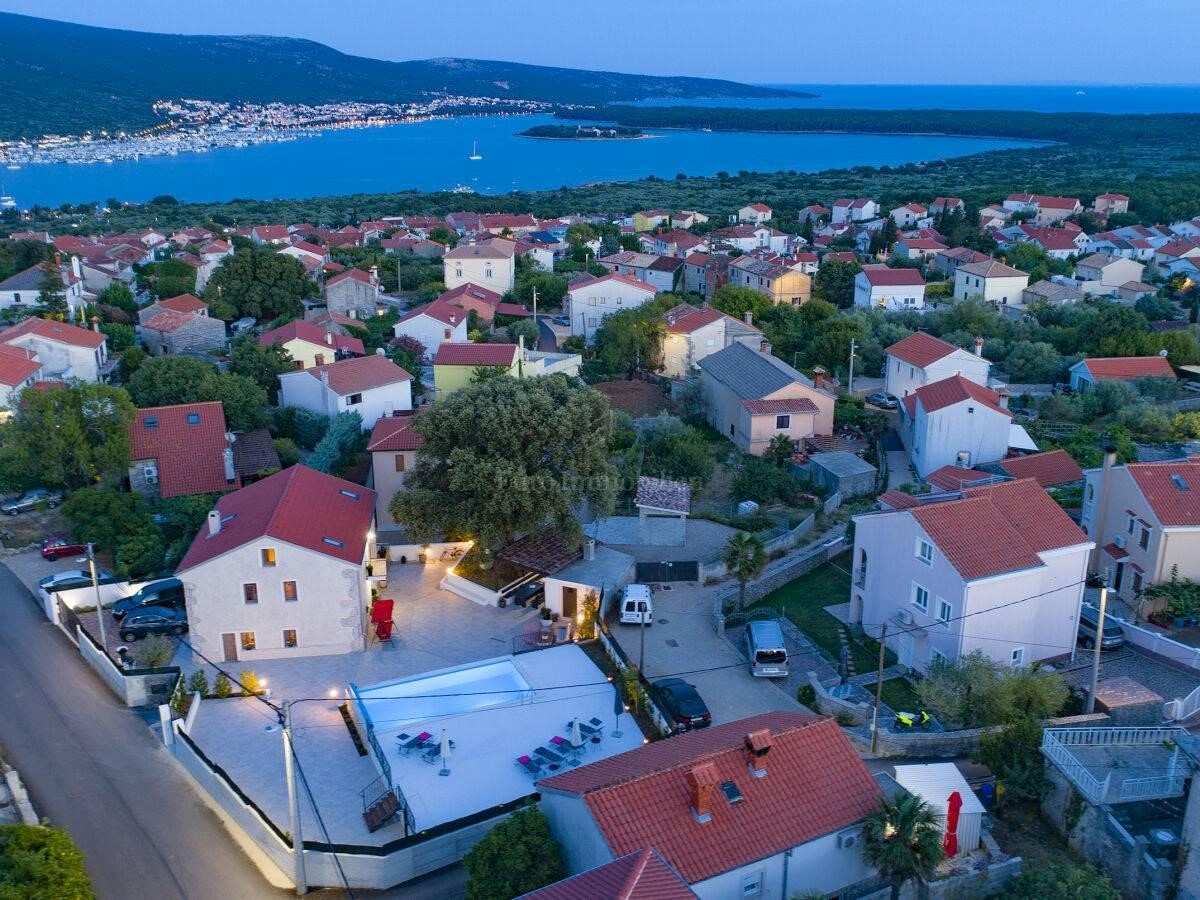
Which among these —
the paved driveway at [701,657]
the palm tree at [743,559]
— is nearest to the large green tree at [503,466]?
the paved driveway at [701,657]

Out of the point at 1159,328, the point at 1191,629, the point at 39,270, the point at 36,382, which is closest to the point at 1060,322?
the point at 1159,328

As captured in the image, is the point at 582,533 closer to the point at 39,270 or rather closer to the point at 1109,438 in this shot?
the point at 1109,438

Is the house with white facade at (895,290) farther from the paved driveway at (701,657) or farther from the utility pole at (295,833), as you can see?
the utility pole at (295,833)

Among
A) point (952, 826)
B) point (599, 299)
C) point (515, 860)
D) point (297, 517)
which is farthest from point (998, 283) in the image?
point (515, 860)

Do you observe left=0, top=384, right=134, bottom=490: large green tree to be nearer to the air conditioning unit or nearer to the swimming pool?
the swimming pool

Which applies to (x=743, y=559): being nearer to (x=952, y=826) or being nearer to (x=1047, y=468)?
(x=952, y=826)
